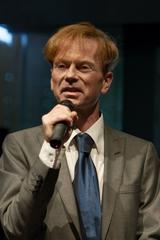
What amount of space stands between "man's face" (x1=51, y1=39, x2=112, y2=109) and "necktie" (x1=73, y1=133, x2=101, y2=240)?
0.15 m

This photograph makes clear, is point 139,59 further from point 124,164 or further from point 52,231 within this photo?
point 52,231

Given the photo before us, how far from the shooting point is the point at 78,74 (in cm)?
150

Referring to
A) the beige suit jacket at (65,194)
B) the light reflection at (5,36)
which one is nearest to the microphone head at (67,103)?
the beige suit jacket at (65,194)

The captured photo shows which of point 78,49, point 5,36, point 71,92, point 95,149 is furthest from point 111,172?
point 5,36

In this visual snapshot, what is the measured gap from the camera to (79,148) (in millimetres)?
1513

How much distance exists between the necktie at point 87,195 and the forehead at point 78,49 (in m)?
0.26

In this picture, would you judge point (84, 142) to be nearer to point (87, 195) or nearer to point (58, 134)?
point (87, 195)

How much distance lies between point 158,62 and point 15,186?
4.98 ft

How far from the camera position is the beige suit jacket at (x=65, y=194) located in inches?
51.8

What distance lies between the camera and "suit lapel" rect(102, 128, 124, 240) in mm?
1458

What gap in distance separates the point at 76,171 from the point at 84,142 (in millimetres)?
91

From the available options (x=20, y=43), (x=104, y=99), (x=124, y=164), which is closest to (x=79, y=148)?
(x=124, y=164)

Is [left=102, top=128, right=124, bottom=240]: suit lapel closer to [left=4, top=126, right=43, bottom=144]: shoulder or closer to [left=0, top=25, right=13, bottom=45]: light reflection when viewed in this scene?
[left=4, top=126, right=43, bottom=144]: shoulder

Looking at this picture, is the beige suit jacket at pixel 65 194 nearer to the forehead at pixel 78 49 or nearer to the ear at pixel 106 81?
the ear at pixel 106 81
